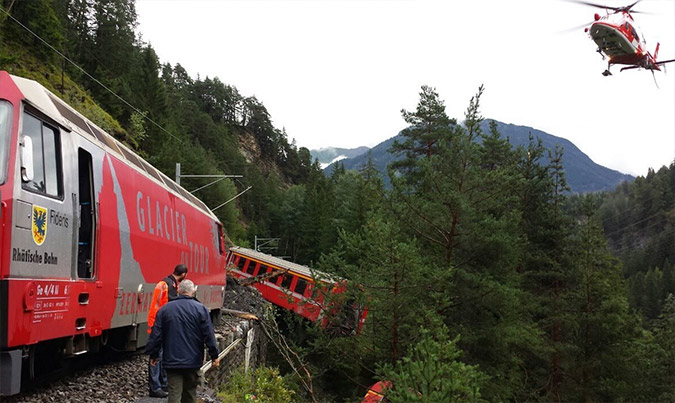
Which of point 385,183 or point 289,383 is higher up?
point 385,183

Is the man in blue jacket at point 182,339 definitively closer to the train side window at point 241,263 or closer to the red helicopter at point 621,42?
the red helicopter at point 621,42

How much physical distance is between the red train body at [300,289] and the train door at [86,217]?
8479 mm

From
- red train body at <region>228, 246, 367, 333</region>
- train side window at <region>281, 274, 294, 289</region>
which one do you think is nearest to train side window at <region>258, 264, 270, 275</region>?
red train body at <region>228, 246, 367, 333</region>

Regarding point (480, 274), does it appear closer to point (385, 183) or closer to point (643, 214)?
point (385, 183)

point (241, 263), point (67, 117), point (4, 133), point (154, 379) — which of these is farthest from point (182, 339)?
point (241, 263)

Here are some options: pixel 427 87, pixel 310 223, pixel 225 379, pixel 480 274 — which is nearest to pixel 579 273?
pixel 480 274

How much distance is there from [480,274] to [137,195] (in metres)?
9.87

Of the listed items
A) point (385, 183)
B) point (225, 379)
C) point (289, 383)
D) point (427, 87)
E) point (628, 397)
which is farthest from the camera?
point (427, 87)

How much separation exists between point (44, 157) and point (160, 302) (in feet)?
7.17

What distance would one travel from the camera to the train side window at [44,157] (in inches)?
239

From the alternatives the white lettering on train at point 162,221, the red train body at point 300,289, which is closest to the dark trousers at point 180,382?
the white lettering on train at point 162,221

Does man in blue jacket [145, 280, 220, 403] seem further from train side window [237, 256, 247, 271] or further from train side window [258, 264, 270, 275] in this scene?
train side window [237, 256, 247, 271]

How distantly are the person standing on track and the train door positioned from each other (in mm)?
834

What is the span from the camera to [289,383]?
48.1 ft
